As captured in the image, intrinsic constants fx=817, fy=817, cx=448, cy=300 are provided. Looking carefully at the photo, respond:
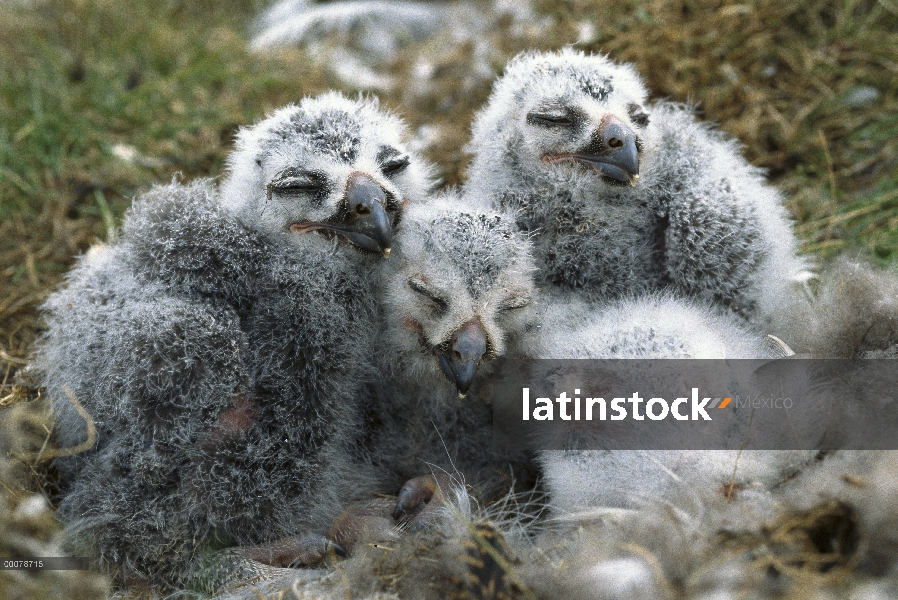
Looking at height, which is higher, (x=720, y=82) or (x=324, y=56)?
(x=324, y=56)

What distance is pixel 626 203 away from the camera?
2.85m

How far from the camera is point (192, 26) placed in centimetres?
586

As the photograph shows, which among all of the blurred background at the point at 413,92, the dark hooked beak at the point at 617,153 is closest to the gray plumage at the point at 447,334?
the dark hooked beak at the point at 617,153

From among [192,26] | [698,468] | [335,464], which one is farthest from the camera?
[192,26]

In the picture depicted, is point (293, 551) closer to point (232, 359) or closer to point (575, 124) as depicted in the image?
point (232, 359)

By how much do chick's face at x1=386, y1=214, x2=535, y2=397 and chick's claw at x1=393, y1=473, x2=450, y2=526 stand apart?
1.28 ft

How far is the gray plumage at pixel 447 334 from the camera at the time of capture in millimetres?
2488

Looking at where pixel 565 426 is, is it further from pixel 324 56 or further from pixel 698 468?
pixel 324 56

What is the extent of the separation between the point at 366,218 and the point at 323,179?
0.19 meters

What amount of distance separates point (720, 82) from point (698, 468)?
284 centimetres

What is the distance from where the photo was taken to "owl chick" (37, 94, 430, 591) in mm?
2422

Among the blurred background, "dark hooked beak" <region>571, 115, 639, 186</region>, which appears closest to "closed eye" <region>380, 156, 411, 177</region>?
"dark hooked beak" <region>571, 115, 639, 186</region>

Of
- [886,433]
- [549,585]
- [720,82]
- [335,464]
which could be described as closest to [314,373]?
[335,464]

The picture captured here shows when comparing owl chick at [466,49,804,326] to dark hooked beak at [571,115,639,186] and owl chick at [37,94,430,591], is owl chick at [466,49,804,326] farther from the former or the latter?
owl chick at [37,94,430,591]
